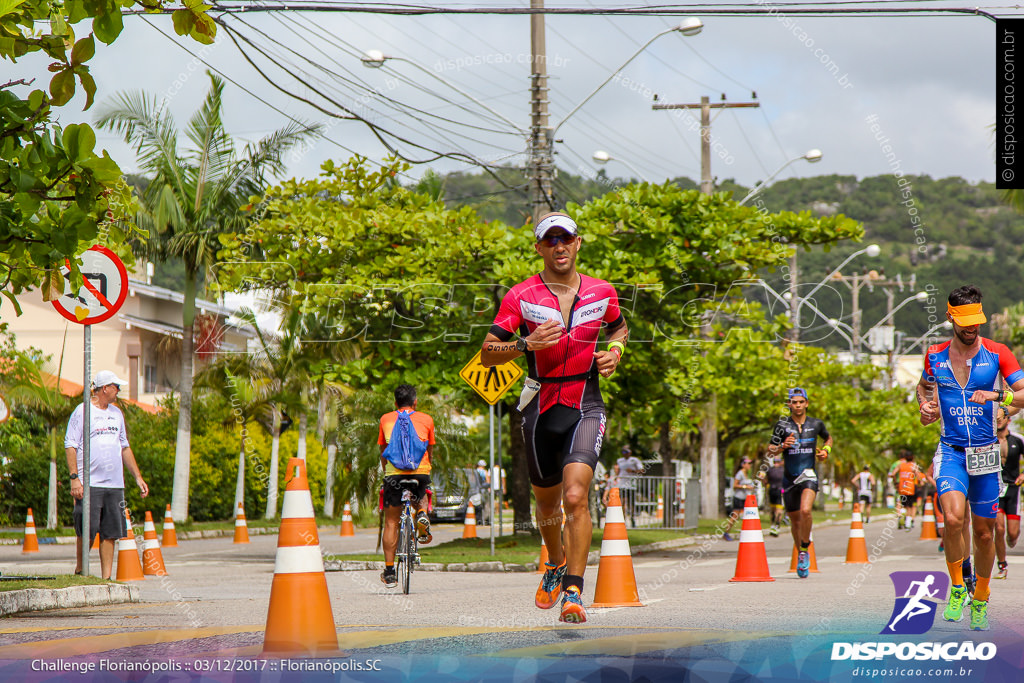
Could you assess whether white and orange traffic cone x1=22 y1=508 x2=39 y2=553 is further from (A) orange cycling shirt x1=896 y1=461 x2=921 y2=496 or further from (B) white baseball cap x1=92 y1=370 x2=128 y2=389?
(A) orange cycling shirt x1=896 y1=461 x2=921 y2=496

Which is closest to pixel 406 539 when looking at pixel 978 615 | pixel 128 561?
pixel 128 561

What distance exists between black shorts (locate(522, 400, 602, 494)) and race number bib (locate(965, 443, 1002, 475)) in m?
2.64

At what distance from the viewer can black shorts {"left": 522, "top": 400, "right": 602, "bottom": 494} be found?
22.3 ft

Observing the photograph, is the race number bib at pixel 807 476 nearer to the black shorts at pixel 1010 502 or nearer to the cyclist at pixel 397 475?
the black shorts at pixel 1010 502

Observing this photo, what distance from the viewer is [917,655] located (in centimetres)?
596

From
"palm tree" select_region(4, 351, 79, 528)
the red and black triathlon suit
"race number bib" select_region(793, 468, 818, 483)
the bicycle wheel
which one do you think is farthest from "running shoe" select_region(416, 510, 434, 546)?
"palm tree" select_region(4, 351, 79, 528)

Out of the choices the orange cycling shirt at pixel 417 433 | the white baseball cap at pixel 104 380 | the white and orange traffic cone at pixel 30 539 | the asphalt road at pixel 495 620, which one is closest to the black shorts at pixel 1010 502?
the asphalt road at pixel 495 620

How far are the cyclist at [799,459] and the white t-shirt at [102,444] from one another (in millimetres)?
7084

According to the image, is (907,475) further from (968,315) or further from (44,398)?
(968,315)

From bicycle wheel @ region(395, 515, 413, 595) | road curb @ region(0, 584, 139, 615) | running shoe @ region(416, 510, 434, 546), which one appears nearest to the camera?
road curb @ region(0, 584, 139, 615)

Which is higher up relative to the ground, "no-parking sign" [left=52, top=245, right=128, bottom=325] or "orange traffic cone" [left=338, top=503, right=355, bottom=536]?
"no-parking sign" [left=52, top=245, right=128, bottom=325]

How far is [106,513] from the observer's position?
39.4ft

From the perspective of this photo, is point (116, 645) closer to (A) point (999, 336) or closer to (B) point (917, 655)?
(B) point (917, 655)

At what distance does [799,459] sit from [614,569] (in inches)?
227
